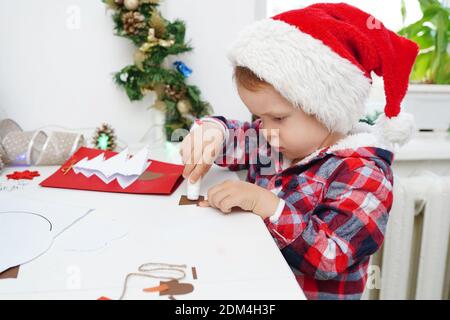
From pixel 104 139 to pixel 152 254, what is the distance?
522mm

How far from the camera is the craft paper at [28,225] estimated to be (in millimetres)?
437

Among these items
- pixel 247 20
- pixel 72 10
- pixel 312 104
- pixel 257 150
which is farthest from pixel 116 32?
pixel 312 104

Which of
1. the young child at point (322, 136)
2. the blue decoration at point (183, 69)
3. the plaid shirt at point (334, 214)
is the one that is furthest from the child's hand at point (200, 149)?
the blue decoration at point (183, 69)

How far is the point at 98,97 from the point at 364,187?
2.28 feet

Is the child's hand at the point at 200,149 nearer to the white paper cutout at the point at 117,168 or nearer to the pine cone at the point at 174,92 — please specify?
the white paper cutout at the point at 117,168

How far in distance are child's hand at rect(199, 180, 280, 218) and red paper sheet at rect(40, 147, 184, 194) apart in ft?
0.37

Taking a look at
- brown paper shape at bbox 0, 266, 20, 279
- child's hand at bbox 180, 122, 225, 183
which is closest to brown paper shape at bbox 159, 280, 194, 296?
brown paper shape at bbox 0, 266, 20, 279

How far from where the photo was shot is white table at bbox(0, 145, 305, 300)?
14.5 inches

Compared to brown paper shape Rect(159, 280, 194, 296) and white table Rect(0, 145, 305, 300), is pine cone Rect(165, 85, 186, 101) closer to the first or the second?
white table Rect(0, 145, 305, 300)

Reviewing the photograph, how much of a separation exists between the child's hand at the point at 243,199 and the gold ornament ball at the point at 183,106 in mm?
402

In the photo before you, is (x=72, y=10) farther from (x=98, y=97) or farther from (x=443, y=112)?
(x=443, y=112)

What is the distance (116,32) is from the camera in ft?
2.96

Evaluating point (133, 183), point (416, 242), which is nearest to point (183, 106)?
point (133, 183)

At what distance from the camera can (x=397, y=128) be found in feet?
2.14
